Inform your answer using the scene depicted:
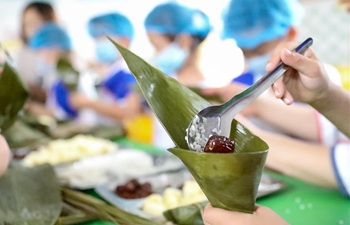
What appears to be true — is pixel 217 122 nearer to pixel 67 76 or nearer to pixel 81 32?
pixel 67 76

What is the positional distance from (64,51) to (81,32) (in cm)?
170

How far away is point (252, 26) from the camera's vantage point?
47.9 inches

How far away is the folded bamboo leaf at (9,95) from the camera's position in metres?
0.84

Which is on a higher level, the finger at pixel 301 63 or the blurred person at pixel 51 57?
the finger at pixel 301 63

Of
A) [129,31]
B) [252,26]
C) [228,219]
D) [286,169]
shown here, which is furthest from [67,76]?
[228,219]

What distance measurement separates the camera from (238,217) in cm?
44

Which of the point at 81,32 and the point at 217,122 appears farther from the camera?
the point at 81,32

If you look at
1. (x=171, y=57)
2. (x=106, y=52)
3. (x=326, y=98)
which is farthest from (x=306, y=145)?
(x=106, y=52)

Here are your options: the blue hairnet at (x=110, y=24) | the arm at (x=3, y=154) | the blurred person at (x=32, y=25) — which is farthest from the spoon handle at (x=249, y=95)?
the blurred person at (x=32, y=25)

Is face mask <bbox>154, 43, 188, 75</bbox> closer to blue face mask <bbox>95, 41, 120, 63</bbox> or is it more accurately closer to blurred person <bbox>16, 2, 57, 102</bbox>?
blue face mask <bbox>95, 41, 120, 63</bbox>

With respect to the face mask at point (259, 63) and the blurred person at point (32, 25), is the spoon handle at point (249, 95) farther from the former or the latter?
the blurred person at point (32, 25)

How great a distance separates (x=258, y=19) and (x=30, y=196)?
2.71ft

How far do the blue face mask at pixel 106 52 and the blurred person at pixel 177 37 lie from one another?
478 millimetres

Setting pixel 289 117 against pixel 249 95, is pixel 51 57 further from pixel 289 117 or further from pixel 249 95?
pixel 249 95
